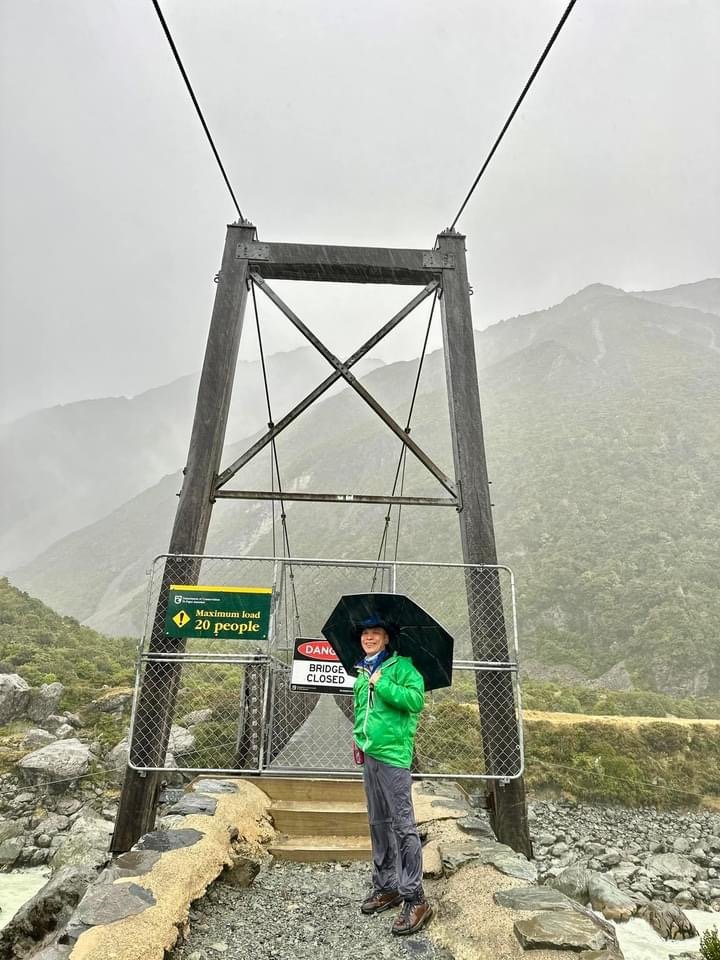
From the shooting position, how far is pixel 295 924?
10.1ft

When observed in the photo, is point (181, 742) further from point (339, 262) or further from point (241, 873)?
point (339, 262)

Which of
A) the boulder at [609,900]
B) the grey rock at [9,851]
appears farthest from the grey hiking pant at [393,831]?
the grey rock at [9,851]

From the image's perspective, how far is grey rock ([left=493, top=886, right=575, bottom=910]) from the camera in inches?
105

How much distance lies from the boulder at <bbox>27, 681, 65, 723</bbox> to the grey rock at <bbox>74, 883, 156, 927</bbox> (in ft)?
40.5

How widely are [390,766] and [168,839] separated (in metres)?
1.53

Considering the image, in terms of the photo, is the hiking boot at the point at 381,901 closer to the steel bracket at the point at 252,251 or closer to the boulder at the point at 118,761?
the steel bracket at the point at 252,251

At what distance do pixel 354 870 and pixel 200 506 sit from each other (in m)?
3.30

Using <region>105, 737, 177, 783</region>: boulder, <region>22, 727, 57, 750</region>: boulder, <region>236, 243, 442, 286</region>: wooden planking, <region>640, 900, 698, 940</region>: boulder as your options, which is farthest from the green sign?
<region>22, 727, 57, 750</region>: boulder

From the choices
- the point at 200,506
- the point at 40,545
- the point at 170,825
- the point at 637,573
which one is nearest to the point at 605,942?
the point at 170,825

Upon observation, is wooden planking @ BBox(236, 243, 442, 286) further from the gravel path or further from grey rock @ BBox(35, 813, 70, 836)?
grey rock @ BBox(35, 813, 70, 836)

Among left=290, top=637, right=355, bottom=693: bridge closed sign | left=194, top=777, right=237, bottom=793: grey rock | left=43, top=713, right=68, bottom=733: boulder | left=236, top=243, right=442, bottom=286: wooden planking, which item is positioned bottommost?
left=194, top=777, right=237, bottom=793: grey rock

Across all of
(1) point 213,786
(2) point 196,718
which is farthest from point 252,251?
(2) point 196,718

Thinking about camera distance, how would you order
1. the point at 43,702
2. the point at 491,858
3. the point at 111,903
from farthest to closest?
1. the point at 43,702
2. the point at 491,858
3. the point at 111,903

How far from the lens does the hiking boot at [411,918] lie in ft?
9.08
